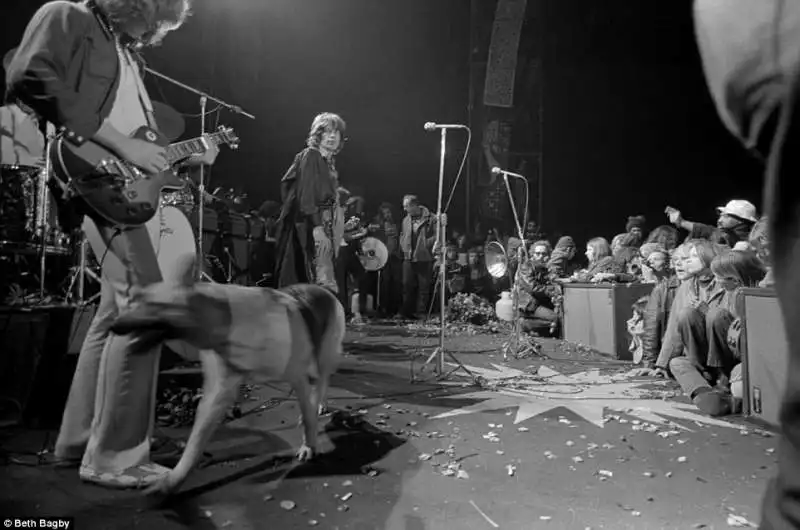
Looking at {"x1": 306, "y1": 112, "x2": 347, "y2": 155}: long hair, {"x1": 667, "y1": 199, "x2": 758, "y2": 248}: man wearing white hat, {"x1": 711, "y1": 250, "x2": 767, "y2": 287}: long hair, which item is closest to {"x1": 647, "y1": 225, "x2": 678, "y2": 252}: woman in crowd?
{"x1": 667, "y1": 199, "x2": 758, "y2": 248}: man wearing white hat

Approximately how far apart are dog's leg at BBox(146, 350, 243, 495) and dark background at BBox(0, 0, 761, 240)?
753 centimetres

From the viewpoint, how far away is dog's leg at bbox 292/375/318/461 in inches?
86.8

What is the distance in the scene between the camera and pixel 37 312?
112 inches

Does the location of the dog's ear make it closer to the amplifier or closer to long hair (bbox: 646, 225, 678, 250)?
the amplifier

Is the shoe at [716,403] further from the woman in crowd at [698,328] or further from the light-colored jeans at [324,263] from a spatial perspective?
the light-colored jeans at [324,263]

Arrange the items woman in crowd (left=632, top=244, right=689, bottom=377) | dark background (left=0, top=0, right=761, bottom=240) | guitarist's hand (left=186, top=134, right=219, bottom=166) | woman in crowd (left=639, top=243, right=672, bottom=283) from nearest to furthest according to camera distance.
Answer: guitarist's hand (left=186, top=134, right=219, bottom=166) → woman in crowd (left=632, top=244, right=689, bottom=377) → woman in crowd (left=639, top=243, right=672, bottom=283) → dark background (left=0, top=0, right=761, bottom=240)

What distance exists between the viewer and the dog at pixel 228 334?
1.76 meters

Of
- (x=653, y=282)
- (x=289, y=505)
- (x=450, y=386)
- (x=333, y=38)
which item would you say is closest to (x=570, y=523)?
(x=289, y=505)

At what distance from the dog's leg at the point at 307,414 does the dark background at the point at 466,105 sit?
7.36m

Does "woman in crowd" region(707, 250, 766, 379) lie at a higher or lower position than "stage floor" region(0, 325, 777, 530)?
higher

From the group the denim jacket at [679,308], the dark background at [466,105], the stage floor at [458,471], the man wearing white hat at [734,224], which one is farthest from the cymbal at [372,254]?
the denim jacket at [679,308]

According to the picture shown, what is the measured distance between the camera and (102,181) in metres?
1.90

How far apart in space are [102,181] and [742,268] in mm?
3912

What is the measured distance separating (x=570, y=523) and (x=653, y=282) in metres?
4.50
